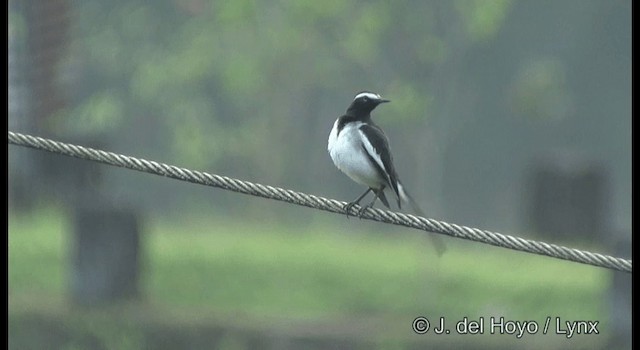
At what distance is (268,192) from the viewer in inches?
326

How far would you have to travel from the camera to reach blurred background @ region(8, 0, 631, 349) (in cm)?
→ 1556

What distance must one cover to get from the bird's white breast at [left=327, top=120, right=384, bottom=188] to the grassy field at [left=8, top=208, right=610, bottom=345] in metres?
4.90

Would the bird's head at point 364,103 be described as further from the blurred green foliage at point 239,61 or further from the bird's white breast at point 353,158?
the blurred green foliage at point 239,61

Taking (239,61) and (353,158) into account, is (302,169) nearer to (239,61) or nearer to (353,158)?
(239,61)

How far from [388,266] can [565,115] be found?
15.8 m

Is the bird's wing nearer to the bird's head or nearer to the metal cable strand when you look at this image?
the bird's head

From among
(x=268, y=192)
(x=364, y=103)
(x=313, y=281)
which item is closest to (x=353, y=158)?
(x=364, y=103)

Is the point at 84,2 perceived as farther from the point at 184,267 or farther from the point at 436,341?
the point at 436,341

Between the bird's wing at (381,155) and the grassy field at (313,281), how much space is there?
497 cm

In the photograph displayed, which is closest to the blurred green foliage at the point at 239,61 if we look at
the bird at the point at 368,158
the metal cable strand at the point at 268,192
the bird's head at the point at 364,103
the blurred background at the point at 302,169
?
the blurred background at the point at 302,169

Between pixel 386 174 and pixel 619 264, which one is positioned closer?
pixel 619 264

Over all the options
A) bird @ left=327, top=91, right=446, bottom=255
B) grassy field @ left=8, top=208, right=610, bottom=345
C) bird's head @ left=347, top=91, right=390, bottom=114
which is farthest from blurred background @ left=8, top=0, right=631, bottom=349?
bird @ left=327, top=91, right=446, bottom=255

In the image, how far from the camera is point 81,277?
631 inches
